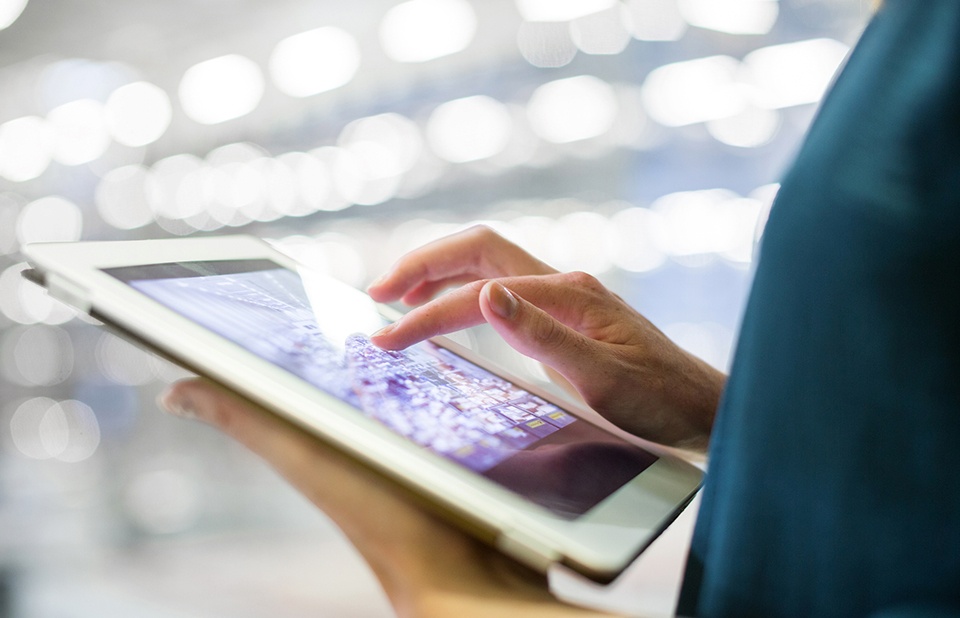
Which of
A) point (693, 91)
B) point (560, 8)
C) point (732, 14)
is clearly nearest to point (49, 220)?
point (560, 8)

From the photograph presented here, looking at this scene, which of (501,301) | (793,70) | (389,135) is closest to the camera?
(501,301)

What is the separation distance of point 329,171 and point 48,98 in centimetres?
235

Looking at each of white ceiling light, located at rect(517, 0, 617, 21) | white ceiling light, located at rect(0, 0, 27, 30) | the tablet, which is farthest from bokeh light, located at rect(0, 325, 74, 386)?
the tablet

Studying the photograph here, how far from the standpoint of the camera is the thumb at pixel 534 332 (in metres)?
0.54

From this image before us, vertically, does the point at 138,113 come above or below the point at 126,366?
above

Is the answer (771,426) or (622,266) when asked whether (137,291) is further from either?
(622,266)

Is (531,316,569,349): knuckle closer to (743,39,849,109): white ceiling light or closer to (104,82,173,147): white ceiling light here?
(743,39,849,109): white ceiling light

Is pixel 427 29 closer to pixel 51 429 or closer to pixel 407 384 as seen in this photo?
pixel 407 384

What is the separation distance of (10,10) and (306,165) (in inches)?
116

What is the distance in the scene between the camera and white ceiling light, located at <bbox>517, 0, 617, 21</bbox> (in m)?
3.85

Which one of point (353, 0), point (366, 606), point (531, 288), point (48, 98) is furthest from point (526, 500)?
point (48, 98)

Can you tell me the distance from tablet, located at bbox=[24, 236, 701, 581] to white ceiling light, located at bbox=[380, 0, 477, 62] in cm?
363

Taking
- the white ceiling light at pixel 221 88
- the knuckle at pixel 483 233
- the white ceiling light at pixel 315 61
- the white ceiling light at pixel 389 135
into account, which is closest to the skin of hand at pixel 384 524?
the knuckle at pixel 483 233

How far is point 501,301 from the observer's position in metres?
0.53
